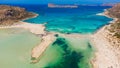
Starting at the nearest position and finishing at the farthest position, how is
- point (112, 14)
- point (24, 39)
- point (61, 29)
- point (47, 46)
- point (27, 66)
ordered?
point (27, 66) → point (47, 46) → point (24, 39) → point (61, 29) → point (112, 14)

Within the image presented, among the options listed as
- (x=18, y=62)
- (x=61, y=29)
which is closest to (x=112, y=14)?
(x=61, y=29)

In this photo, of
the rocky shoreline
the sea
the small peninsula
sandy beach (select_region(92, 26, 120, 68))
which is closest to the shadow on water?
the sea

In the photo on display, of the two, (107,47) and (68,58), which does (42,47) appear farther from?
(107,47)

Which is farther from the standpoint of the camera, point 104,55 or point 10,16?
point 10,16

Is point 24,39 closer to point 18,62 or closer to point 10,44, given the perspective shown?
point 10,44

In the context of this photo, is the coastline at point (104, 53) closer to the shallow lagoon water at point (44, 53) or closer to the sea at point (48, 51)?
the sea at point (48, 51)

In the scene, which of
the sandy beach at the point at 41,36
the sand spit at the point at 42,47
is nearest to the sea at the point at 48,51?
the sand spit at the point at 42,47

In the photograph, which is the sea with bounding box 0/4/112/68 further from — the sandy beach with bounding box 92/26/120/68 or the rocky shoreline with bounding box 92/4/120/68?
the rocky shoreline with bounding box 92/4/120/68

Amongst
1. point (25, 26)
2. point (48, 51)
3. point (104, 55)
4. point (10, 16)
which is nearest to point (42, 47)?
point (48, 51)
